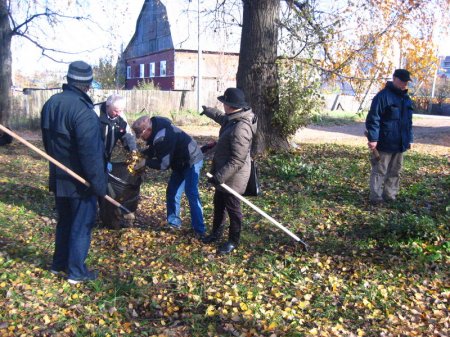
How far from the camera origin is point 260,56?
912 cm

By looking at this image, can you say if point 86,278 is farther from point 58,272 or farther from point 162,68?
point 162,68

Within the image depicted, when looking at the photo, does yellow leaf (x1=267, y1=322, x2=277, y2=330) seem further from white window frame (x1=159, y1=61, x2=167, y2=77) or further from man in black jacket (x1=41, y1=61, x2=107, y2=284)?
white window frame (x1=159, y1=61, x2=167, y2=77)

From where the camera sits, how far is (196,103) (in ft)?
81.6

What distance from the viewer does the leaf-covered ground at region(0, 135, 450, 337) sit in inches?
146

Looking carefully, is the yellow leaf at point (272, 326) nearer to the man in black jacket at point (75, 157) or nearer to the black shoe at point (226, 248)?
the black shoe at point (226, 248)

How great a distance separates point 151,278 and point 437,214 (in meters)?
4.05

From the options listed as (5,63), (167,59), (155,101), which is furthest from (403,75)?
(167,59)

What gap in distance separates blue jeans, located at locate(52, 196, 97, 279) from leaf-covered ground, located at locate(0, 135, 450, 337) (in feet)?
0.72

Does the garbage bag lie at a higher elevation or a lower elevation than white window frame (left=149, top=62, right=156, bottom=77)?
lower

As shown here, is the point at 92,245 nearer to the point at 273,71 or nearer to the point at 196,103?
the point at 273,71

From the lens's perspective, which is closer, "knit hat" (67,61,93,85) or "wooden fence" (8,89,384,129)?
"knit hat" (67,61,93,85)

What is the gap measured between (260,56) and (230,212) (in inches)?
200

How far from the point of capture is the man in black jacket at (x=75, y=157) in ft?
12.4

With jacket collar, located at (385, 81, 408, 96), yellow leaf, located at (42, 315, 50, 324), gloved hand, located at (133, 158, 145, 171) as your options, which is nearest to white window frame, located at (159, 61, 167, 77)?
jacket collar, located at (385, 81, 408, 96)
